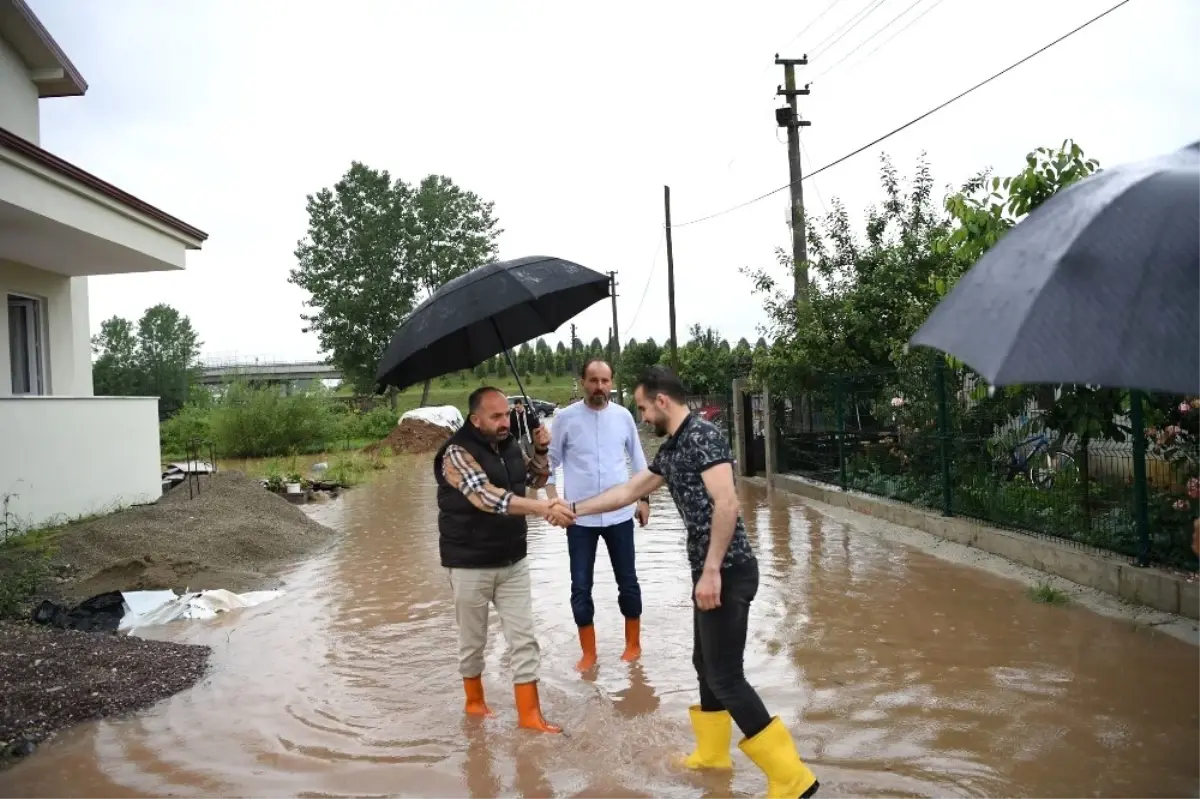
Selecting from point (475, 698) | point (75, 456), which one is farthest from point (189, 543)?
point (475, 698)

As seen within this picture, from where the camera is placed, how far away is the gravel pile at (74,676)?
5434 mm

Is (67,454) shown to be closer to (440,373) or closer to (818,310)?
(440,373)

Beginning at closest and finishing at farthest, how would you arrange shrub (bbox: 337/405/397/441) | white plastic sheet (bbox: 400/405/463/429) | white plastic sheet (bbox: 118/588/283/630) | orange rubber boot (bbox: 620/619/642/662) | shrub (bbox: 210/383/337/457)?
orange rubber boot (bbox: 620/619/642/662) → white plastic sheet (bbox: 118/588/283/630) → shrub (bbox: 210/383/337/457) → white plastic sheet (bbox: 400/405/463/429) → shrub (bbox: 337/405/397/441)

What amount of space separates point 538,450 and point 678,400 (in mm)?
1654

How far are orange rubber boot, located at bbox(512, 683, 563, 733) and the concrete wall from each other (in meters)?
4.32

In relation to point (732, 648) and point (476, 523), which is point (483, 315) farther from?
point (732, 648)

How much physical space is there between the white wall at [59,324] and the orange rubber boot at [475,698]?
34.2ft

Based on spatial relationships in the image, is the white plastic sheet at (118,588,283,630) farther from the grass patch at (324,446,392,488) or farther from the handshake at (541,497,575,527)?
the grass patch at (324,446,392,488)

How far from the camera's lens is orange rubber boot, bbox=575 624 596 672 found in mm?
6312

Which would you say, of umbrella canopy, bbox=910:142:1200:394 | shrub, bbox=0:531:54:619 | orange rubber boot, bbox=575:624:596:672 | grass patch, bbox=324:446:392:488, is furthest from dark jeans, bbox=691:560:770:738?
grass patch, bbox=324:446:392:488

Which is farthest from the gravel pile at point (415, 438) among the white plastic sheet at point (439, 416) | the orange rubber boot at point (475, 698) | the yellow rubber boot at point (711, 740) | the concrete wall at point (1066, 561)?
the yellow rubber boot at point (711, 740)

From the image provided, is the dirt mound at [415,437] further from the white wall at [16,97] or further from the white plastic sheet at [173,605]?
the white plastic sheet at [173,605]

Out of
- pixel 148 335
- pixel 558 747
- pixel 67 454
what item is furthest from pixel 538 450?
pixel 148 335

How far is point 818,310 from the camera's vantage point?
15992 mm
